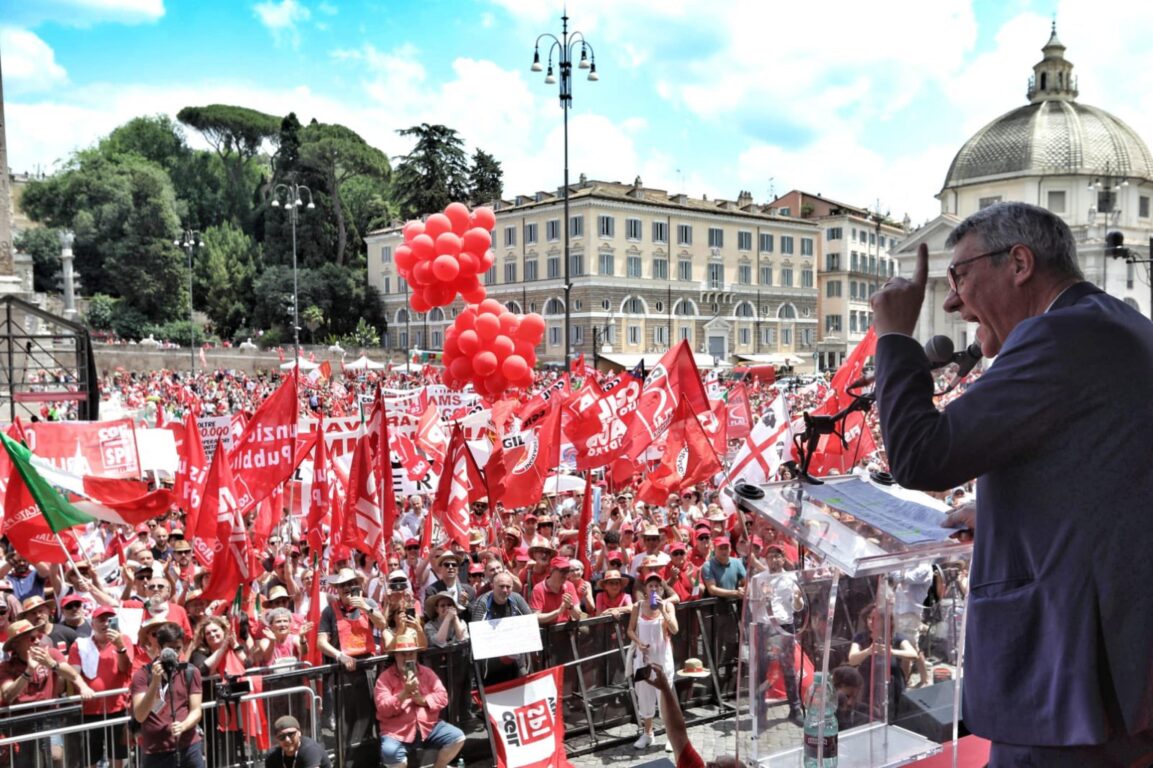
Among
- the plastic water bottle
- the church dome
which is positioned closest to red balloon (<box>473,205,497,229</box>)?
the plastic water bottle

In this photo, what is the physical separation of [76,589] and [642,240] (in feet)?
208

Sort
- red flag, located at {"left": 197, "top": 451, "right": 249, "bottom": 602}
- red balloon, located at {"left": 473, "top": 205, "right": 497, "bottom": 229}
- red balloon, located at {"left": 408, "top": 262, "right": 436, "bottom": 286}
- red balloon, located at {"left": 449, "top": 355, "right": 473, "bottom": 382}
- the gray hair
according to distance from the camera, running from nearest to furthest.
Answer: the gray hair, red flag, located at {"left": 197, "top": 451, "right": 249, "bottom": 602}, red balloon, located at {"left": 408, "top": 262, "right": 436, "bottom": 286}, red balloon, located at {"left": 473, "top": 205, "right": 497, "bottom": 229}, red balloon, located at {"left": 449, "top": 355, "right": 473, "bottom": 382}

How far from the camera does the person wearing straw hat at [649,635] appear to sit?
27.5ft

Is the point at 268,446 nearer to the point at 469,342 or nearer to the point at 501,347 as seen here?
the point at 469,342

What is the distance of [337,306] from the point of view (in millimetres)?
80312

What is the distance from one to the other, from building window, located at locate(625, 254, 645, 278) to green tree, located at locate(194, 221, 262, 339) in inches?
1216

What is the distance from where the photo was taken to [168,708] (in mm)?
6539

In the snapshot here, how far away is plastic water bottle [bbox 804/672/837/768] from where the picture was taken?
113 inches

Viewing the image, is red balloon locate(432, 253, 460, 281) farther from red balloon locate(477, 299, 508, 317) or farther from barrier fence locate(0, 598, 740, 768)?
barrier fence locate(0, 598, 740, 768)

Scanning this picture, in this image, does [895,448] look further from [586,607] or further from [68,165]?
[68,165]

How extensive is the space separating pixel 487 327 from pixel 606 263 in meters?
54.1

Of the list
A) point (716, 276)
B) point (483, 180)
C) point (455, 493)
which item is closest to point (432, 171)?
point (483, 180)

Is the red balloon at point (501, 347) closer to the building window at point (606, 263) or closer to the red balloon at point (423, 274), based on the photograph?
the red balloon at point (423, 274)

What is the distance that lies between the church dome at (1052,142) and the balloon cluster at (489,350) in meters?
76.0
